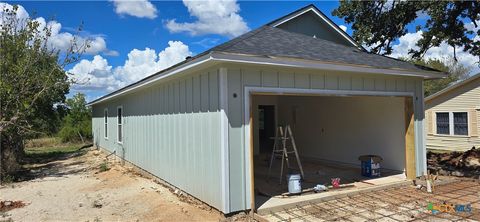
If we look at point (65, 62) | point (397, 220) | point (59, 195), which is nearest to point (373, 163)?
point (397, 220)

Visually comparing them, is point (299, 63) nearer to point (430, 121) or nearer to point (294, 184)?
point (294, 184)

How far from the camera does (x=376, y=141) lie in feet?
28.9

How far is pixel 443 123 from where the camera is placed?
54.6 ft

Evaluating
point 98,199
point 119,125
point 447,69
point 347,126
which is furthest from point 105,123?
point 447,69

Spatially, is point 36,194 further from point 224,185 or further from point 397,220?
point 397,220

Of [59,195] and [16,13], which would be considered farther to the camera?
[16,13]

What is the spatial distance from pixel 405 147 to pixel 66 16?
38.5 feet

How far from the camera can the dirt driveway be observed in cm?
494

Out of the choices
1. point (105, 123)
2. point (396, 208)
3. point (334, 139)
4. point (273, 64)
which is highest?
point (273, 64)

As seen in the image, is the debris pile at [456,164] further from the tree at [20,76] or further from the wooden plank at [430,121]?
the tree at [20,76]

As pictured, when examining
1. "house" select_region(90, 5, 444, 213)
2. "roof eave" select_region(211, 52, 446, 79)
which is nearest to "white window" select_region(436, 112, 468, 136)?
"house" select_region(90, 5, 444, 213)

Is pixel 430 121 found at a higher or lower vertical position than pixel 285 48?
lower

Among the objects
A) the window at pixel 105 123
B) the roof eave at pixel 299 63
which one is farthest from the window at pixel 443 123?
the window at pixel 105 123

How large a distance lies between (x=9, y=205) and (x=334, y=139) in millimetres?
8430
